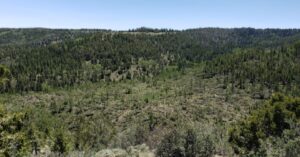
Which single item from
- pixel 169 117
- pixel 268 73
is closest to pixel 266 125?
pixel 169 117

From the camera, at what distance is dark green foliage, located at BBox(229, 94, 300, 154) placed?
5731 centimetres

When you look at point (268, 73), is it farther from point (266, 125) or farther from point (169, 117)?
point (266, 125)

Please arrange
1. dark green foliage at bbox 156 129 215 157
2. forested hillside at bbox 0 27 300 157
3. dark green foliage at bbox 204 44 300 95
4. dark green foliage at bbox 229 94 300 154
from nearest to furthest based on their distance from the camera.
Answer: forested hillside at bbox 0 27 300 157
dark green foliage at bbox 156 129 215 157
dark green foliage at bbox 229 94 300 154
dark green foliage at bbox 204 44 300 95

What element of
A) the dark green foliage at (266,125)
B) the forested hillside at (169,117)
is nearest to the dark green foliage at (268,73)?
the forested hillside at (169,117)

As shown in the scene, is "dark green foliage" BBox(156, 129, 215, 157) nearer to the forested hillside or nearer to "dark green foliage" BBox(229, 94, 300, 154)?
the forested hillside

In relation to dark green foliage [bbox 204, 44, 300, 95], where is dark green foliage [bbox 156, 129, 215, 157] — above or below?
above

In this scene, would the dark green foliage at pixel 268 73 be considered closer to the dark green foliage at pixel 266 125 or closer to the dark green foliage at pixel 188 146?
the dark green foliage at pixel 266 125

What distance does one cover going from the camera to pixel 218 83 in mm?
181125

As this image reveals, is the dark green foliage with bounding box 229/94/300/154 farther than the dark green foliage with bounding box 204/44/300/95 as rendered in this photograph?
No

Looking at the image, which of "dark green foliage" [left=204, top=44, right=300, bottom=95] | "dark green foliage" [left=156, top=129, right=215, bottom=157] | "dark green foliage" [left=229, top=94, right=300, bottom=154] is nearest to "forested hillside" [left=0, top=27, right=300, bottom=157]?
"dark green foliage" [left=156, top=129, right=215, bottom=157]

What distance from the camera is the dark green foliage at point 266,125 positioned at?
5731 centimetres

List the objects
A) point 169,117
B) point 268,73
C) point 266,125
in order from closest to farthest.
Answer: point 266,125
point 169,117
point 268,73

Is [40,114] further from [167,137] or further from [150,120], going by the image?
[167,137]

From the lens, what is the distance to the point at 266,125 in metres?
58.9
